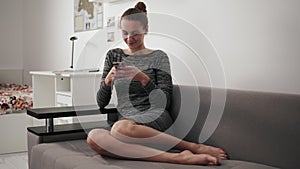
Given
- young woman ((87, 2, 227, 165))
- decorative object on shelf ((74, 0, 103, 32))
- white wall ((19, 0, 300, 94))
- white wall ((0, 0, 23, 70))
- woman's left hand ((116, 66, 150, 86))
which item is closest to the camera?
young woman ((87, 2, 227, 165))

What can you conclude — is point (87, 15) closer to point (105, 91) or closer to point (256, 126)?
point (105, 91)

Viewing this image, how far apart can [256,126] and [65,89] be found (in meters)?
2.30

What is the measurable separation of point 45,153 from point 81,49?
2.29 metres

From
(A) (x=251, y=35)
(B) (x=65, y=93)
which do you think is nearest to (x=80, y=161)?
(A) (x=251, y=35)

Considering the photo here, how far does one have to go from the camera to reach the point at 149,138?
2328 mm

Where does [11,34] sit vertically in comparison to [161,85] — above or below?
above

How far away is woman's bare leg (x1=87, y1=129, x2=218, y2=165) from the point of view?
2117 mm

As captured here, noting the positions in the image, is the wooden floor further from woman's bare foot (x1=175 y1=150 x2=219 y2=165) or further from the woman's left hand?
woman's bare foot (x1=175 y1=150 x2=219 y2=165)

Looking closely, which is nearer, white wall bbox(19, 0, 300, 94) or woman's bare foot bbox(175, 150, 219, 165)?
woman's bare foot bbox(175, 150, 219, 165)

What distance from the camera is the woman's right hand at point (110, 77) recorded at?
267cm

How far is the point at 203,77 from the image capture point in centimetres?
296

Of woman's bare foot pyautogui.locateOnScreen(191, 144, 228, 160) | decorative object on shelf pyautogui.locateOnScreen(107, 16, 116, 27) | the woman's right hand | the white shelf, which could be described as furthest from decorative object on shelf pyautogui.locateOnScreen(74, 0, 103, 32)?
woman's bare foot pyautogui.locateOnScreen(191, 144, 228, 160)

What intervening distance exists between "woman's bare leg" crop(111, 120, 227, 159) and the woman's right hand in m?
0.40

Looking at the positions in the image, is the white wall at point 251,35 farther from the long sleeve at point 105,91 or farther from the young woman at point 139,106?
the long sleeve at point 105,91
